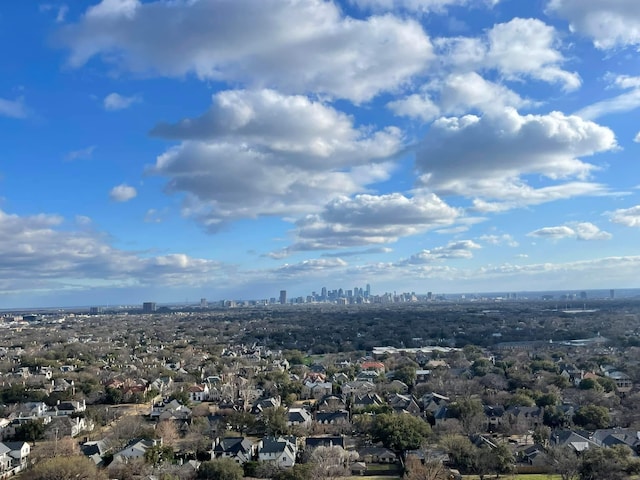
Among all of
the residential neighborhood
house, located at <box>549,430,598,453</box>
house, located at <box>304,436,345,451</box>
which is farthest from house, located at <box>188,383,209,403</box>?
house, located at <box>549,430,598,453</box>

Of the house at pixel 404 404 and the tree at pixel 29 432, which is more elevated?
the tree at pixel 29 432

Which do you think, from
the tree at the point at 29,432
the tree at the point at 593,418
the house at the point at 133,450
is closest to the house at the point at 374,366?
the tree at the point at 593,418

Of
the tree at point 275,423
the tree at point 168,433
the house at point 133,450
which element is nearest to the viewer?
the house at point 133,450

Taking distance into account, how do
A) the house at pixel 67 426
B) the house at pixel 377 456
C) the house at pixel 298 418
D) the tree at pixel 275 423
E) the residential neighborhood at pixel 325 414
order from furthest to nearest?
the house at pixel 298 418, the house at pixel 67 426, the tree at pixel 275 423, the house at pixel 377 456, the residential neighborhood at pixel 325 414

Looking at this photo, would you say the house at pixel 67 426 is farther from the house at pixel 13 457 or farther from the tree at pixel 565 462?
the tree at pixel 565 462

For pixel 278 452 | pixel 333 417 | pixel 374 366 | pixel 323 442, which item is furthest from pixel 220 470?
pixel 374 366

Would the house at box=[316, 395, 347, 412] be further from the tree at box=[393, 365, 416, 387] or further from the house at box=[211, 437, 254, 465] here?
the house at box=[211, 437, 254, 465]
